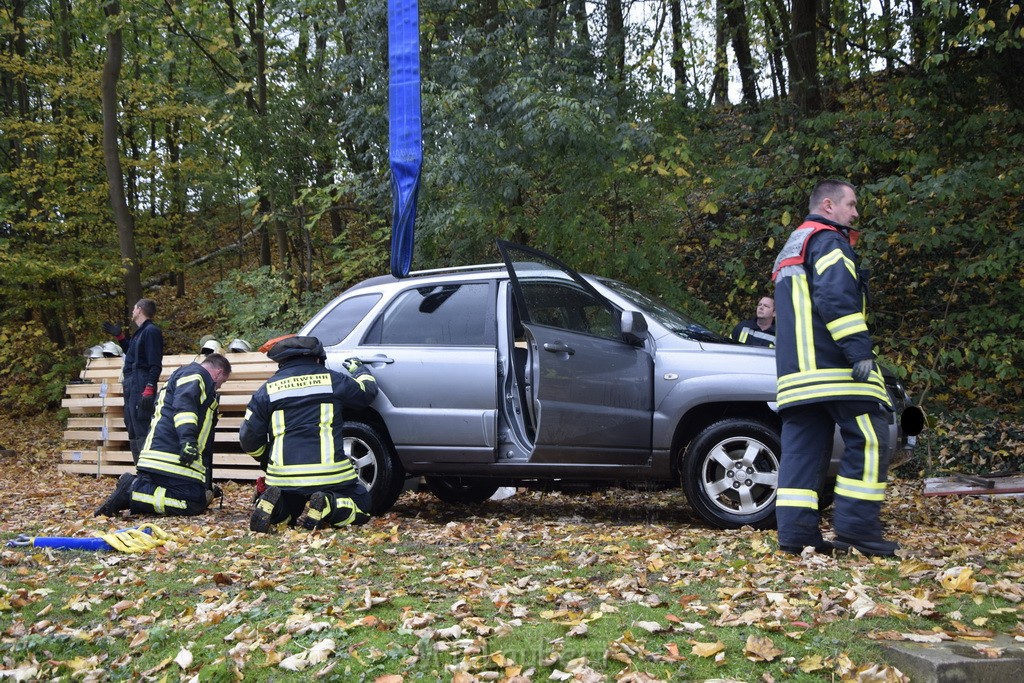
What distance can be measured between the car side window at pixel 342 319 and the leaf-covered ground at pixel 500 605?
71.7 inches

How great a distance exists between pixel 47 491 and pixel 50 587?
651 cm

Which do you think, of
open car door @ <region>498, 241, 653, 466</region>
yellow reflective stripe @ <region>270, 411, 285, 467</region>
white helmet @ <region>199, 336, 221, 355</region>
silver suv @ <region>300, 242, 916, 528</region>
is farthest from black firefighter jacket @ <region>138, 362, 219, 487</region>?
open car door @ <region>498, 241, 653, 466</region>

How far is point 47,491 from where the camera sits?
10992mm

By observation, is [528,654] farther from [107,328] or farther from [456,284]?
[107,328]

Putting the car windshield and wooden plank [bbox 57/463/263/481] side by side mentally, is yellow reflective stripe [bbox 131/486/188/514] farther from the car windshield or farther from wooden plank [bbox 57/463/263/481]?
the car windshield

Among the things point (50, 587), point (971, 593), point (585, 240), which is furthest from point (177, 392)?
point (971, 593)

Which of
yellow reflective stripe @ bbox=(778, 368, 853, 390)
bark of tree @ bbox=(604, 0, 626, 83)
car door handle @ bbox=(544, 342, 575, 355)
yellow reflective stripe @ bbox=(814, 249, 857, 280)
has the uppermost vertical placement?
bark of tree @ bbox=(604, 0, 626, 83)

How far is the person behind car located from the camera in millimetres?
8148

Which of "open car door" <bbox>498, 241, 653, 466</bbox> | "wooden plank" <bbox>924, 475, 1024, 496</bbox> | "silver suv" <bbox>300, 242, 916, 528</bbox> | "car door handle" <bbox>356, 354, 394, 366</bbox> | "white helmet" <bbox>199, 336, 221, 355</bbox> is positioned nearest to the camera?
"silver suv" <bbox>300, 242, 916, 528</bbox>

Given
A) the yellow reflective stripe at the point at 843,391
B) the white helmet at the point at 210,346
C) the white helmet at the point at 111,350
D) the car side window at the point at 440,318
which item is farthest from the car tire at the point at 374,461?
the white helmet at the point at 111,350

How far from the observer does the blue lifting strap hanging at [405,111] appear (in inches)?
332

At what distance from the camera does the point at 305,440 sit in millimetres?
6906

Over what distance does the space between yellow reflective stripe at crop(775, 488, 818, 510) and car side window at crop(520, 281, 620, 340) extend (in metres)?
1.84

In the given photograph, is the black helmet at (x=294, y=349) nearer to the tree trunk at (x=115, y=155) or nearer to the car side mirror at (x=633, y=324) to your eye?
the car side mirror at (x=633, y=324)
